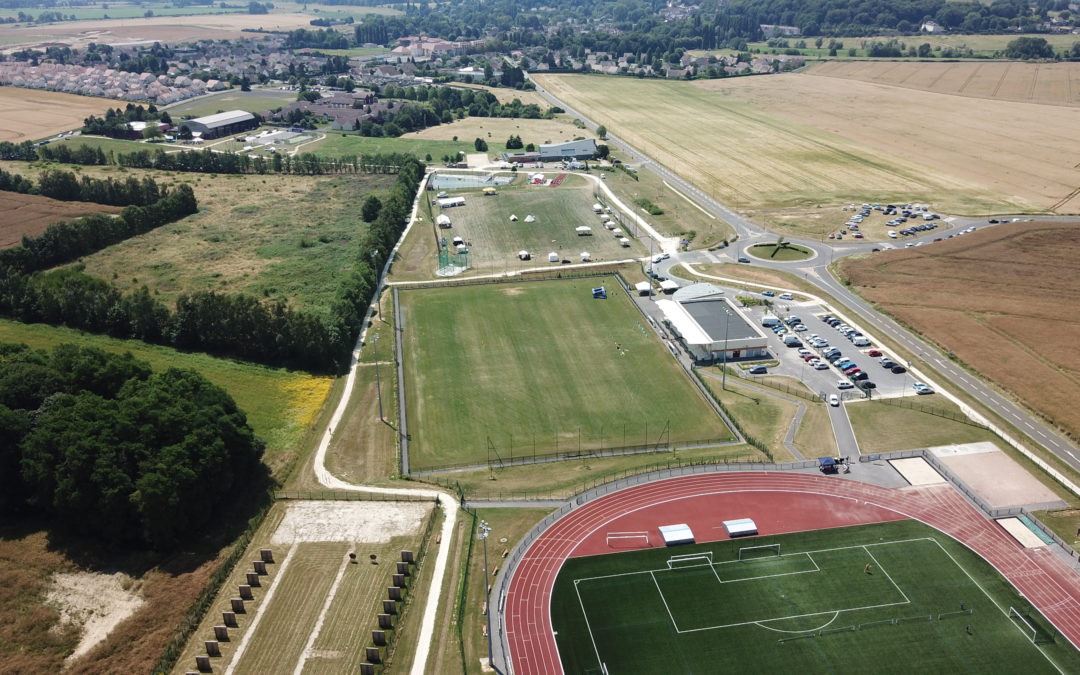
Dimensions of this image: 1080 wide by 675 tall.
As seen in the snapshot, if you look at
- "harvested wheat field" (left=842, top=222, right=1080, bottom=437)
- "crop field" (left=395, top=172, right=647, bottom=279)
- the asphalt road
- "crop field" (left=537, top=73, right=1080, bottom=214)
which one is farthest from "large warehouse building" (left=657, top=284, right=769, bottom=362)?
"crop field" (left=537, top=73, right=1080, bottom=214)

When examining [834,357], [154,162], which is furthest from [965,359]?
[154,162]

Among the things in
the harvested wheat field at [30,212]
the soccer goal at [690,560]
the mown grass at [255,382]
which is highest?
the harvested wheat field at [30,212]

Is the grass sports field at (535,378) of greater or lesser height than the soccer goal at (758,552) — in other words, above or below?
above

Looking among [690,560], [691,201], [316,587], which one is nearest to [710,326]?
[690,560]

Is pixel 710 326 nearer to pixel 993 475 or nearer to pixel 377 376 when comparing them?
pixel 993 475

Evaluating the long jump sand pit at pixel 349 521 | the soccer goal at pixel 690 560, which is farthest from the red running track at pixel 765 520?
the long jump sand pit at pixel 349 521

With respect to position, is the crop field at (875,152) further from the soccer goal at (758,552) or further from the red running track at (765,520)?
the soccer goal at (758,552)
